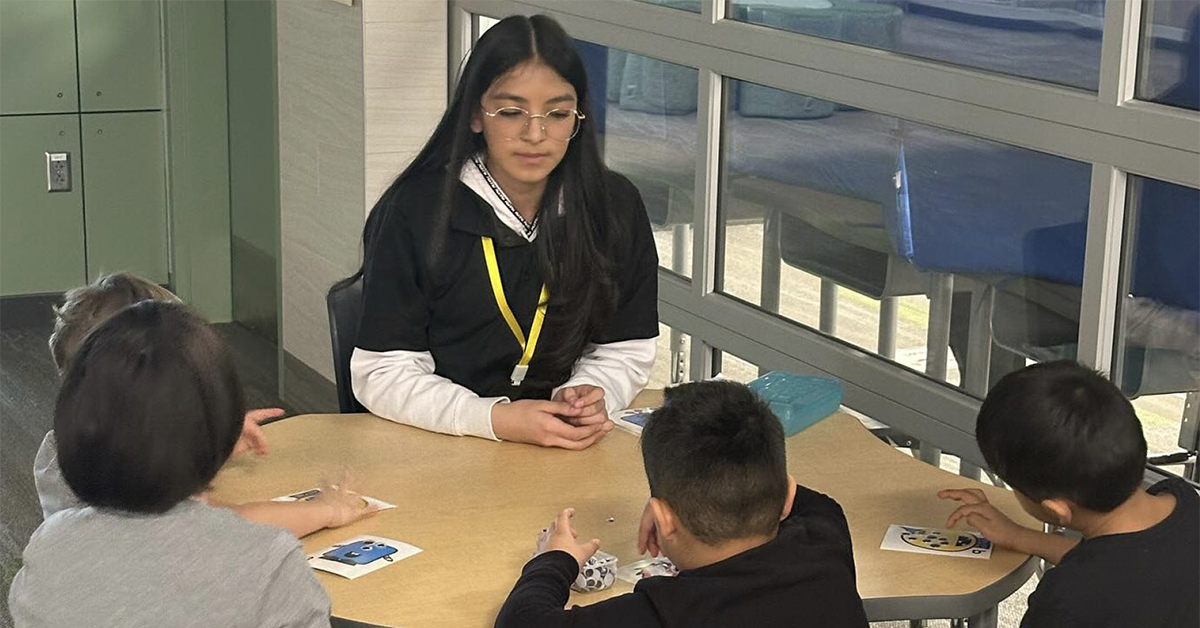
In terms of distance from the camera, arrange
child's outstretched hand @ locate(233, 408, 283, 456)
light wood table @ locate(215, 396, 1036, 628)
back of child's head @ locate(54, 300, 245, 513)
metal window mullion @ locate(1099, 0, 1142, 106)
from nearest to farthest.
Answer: back of child's head @ locate(54, 300, 245, 513) < light wood table @ locate(215, 396, 1036, 628) < child's outstretched hand @ locate(233, 408, 283, 456) < metal window mullion @ locate(1099, 0, 1142, 106)

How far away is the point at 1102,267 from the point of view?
111 inches

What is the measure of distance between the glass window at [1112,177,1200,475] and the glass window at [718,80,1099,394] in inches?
4.5

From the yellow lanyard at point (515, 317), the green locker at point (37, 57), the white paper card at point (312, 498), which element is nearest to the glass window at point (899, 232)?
the yellow lanyard at point (515, 317)

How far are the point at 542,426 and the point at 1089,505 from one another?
911 millimetres

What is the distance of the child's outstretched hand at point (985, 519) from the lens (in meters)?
2.30

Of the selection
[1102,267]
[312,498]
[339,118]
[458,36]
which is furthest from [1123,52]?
[339,118]

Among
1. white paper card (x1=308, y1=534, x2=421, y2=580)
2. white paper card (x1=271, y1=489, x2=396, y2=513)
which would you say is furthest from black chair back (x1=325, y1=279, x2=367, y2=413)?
white paper card (x1=308, y1=534, x2=421, y2=580)

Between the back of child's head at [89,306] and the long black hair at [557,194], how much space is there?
1.77 ft

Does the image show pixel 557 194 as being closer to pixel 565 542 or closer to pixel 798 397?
pixel 798 397

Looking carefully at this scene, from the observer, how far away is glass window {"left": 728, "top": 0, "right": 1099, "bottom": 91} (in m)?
2.87

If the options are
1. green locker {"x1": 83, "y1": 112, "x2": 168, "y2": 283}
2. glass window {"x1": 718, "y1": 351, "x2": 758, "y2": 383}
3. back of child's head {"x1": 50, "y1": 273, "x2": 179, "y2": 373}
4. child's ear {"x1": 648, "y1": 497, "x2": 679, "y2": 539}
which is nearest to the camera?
child's ear {"x1": 648, "y1": 497, "x2": 679, "y2": 539}

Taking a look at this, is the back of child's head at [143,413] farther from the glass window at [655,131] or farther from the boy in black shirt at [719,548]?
the glass window at [655,131]

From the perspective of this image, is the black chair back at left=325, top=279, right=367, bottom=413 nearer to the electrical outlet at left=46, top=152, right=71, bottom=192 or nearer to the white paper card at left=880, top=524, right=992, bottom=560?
the white paper card at left=880, top=524, right=992, bottom=560

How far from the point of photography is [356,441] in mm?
2707
